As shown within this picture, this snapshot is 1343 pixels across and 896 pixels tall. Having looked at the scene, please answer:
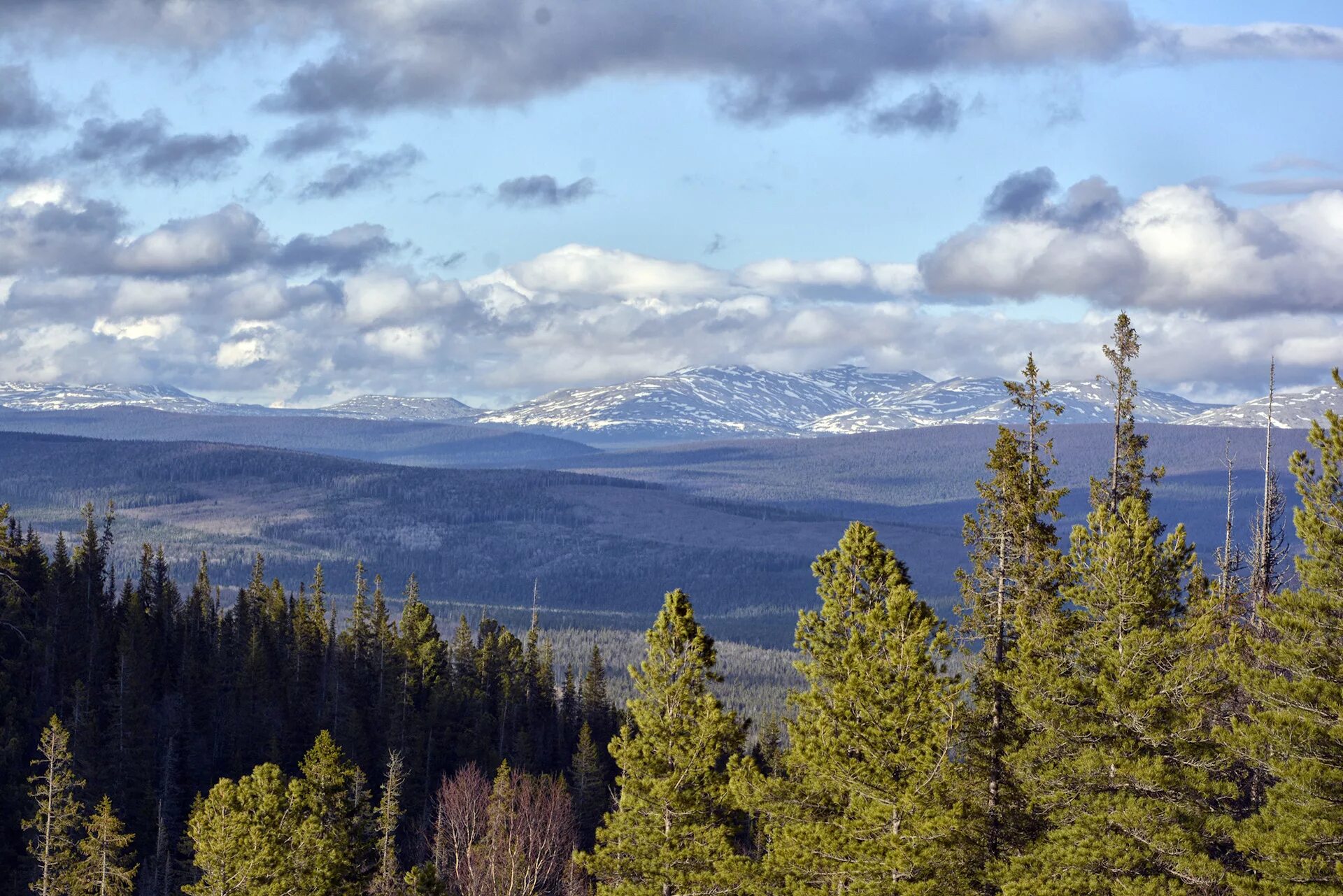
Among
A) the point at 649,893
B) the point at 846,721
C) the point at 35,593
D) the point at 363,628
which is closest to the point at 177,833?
the point at 35,593

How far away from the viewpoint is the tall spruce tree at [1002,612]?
31.7 metres

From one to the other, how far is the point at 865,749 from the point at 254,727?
70.8 metres

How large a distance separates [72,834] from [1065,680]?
200ft

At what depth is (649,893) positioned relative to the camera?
3512 centimetres

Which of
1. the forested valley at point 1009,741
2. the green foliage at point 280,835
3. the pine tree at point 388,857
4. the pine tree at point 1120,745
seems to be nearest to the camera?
the forested valley at point 1009,741

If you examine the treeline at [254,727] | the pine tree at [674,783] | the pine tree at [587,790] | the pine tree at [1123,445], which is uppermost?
the pine tree at [1123,445]

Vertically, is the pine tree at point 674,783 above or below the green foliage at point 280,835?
above

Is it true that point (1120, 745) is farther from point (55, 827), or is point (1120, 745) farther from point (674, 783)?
point (55, 827)

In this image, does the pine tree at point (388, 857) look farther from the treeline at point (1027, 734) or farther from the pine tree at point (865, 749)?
the pine tree at point (865, 749)

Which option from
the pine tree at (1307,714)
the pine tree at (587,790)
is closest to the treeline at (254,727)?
the pine tree at (587,790)

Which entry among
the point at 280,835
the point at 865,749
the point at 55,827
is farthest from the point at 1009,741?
the point at 55,827

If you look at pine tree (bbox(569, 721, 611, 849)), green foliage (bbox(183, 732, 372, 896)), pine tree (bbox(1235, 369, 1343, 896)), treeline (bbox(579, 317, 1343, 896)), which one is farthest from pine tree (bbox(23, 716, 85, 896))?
pine tree (bbox(1235, 369, 1343, 896))

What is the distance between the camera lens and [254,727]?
93.1 m

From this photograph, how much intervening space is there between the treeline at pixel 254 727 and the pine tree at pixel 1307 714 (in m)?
24.2
